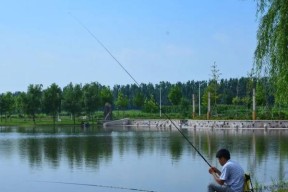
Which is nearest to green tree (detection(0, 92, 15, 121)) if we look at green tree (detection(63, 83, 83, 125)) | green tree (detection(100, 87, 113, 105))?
green tree (detection(63, 83, 83, 125))

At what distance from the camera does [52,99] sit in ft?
267

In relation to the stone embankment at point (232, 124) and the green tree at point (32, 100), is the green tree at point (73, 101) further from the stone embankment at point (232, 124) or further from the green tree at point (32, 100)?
the stone embankment at point (232, 124)

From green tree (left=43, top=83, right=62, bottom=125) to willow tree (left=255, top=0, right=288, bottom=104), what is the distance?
69351 mm

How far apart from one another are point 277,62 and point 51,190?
8.95 metres

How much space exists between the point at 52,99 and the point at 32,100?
3.27 m

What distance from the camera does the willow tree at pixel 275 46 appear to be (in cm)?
1288

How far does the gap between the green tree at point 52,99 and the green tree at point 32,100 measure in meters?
0.92

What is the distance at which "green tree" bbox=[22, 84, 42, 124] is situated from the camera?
79438 mm

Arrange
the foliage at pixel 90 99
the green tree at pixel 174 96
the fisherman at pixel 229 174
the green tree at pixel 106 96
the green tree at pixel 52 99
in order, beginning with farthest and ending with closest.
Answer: the green tree at pixel 174 96 → the green tree at pixel 106 96 → the foliage at pixel 90 99 → the green tree at pixel 52 99 → the fisherman at pixel 229 174

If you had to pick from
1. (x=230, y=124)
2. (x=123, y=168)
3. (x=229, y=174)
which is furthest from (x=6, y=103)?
(x=229, y=174)

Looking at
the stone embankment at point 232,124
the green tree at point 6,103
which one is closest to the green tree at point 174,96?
the stone embankment at point 232,124

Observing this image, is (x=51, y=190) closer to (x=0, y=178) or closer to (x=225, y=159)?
(x=0, y=178)

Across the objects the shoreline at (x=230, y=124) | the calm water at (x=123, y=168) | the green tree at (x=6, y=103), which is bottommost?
the calm water at (x=123, y=168)

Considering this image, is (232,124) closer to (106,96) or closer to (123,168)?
(106,96)
